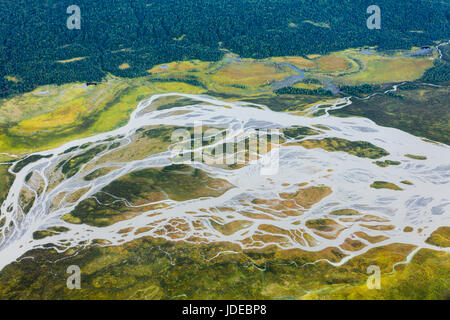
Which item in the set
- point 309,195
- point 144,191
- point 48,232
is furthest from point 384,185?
point 48,232

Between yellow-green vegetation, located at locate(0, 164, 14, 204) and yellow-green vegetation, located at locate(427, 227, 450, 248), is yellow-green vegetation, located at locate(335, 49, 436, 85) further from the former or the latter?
yellow-green vegetation, located at locate(0, 164, 14, 204)

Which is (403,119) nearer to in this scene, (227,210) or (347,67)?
(347,67)

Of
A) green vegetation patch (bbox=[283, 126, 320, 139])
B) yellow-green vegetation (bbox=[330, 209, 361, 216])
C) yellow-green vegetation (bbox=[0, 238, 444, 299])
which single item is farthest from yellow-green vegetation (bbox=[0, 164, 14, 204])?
yellow-green vegetation (bbox=[330, 209, 361, 216])

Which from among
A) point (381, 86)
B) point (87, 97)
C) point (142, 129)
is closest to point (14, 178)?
point (142, 129)

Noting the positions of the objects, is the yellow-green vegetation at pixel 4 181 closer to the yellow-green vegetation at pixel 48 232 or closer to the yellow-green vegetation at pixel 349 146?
the yellow-green vegetation at pixel 48 232

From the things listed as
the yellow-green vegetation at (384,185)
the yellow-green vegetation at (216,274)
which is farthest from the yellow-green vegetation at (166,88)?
the yellow-green vegetation at (216,274)

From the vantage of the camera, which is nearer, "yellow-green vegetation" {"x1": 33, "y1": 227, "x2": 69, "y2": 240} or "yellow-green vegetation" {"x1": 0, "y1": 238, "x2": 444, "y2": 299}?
"yellow-green vegetation" {"x1": 0, "y1": 238, "x2": 444, "y2": 299}
